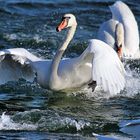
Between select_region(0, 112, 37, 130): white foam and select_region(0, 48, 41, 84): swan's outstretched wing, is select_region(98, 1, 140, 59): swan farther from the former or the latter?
select_region(0, 112, 37, 130): white foam

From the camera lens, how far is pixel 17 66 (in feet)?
41.3

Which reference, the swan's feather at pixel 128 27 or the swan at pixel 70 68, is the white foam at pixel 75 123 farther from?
the swan's feather at pixel 128 27

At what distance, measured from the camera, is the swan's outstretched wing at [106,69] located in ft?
35.4

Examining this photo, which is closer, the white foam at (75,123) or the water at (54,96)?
the water at (54,96)

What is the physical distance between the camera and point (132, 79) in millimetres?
12898

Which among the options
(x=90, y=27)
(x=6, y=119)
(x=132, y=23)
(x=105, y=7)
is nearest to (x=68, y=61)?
(x=6, y=119)

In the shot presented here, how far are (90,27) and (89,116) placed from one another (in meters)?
6.57

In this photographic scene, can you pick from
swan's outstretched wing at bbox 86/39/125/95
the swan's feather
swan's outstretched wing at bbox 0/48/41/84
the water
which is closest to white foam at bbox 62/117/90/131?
the water

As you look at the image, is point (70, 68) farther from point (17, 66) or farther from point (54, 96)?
point (17, 66)

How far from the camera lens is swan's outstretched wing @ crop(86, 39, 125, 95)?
10.8 meters

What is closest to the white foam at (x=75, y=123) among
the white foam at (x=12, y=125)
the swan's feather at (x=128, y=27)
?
the white foam at (x=12, y=125)

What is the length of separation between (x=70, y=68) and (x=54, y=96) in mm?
860

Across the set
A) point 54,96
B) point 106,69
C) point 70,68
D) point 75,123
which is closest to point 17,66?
point 54,96

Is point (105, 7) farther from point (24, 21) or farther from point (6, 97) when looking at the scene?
point (6, 97)
